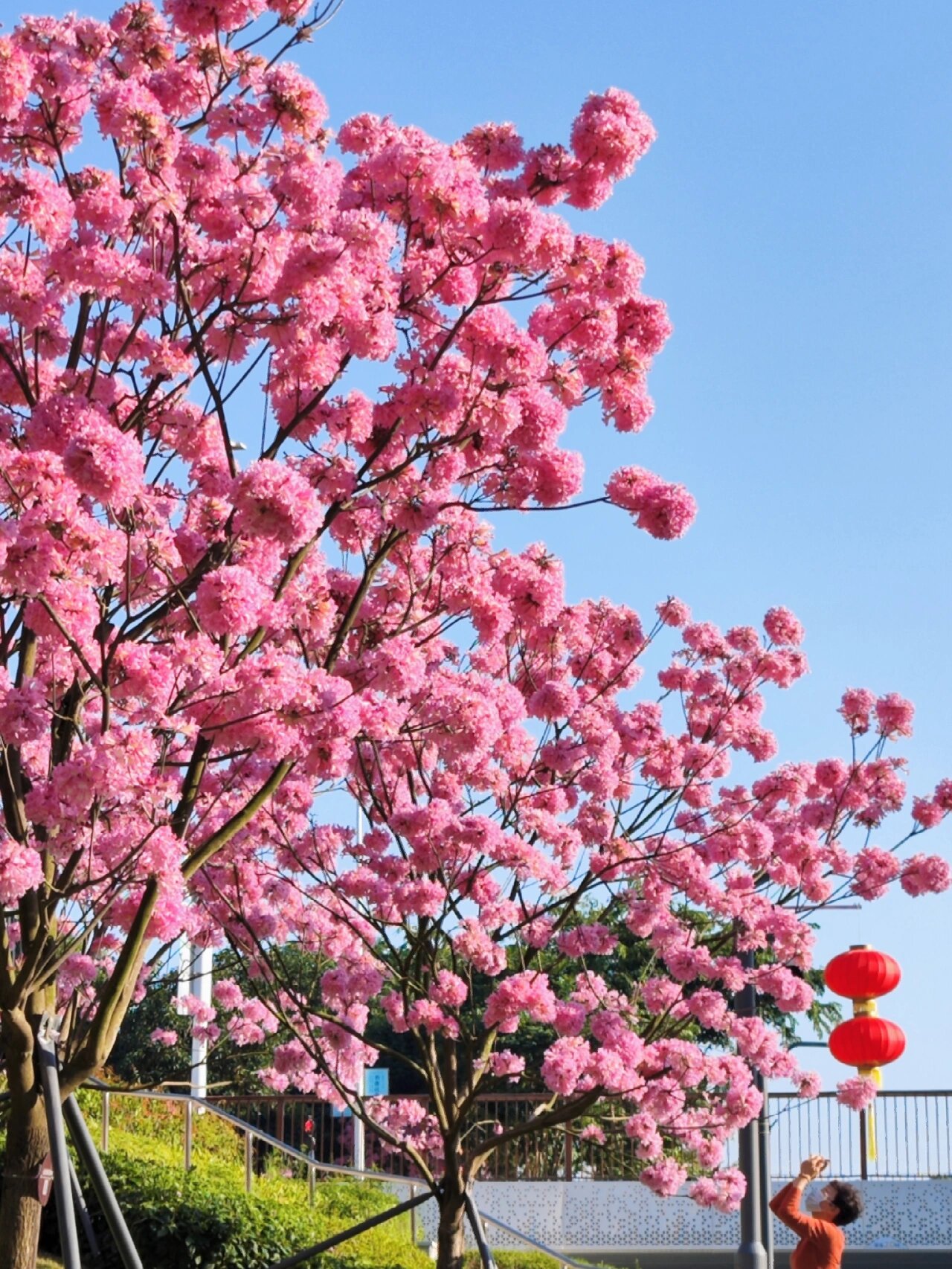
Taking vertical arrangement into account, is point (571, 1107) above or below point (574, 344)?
below

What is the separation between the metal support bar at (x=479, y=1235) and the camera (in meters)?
8.64

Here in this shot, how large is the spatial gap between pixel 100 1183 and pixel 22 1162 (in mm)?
570

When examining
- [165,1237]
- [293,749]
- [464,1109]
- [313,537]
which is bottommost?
[165,1237]

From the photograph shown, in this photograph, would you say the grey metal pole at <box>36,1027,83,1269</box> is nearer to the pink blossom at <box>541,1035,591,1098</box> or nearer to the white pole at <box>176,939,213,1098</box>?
the pink blossom at <box>541,1035,591,1098</box>

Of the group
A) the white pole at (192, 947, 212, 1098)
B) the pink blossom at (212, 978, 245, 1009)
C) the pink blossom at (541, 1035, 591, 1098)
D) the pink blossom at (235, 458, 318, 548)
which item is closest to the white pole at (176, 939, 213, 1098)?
the white pole at (192, 947, 212, 1098)

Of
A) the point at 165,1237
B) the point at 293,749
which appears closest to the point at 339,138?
the point at 293,749

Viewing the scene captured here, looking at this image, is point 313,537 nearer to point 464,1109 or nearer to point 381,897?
point 381,897

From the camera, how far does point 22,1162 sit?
6.81 m

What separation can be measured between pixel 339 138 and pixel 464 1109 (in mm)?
5518

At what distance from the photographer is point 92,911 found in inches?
276

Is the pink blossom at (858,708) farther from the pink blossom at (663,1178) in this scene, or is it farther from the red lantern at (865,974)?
the pink blossom at (663,1178)

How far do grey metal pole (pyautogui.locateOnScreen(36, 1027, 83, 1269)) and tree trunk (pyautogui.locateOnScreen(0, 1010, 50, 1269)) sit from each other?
142 mm

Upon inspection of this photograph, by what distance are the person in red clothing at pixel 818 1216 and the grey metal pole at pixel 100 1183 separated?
2892mm

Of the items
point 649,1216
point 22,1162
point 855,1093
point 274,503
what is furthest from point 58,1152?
point 649,1216
